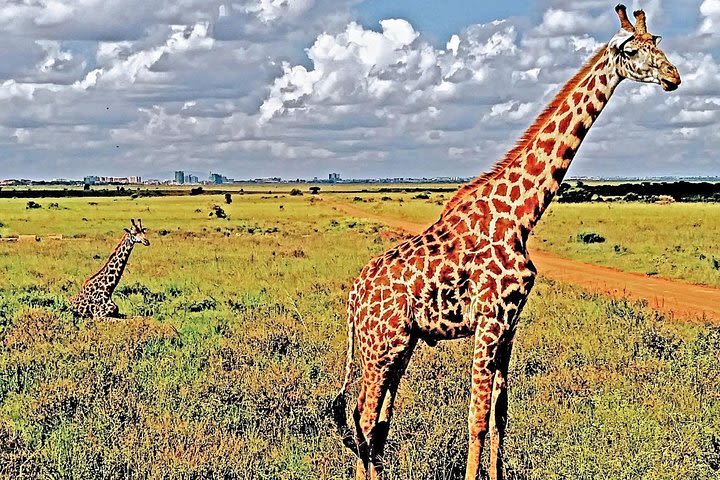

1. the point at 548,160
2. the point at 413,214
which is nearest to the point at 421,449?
the point at 548,160

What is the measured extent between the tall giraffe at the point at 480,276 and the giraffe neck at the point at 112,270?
9389mm

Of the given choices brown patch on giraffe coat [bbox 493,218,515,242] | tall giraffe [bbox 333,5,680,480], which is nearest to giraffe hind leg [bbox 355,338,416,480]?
tall giraffe [bbox 333,5,680,480]

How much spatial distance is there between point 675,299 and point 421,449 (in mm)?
11133

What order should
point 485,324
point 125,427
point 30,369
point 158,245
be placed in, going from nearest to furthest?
point 485,324 < point 125,427 < point 30,369 < point 158,245

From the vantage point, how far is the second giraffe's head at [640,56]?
511 centimetres

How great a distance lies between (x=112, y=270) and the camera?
1500cm

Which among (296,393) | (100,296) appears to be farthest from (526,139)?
(100,296)

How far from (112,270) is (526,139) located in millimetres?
10609

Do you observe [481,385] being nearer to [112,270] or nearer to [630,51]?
[630,51]

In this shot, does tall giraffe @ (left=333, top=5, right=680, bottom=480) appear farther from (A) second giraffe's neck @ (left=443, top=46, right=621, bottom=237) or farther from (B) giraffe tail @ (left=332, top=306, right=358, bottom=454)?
(B) giraffe tail @ (left=332, top=306, right=358, bottom=454)

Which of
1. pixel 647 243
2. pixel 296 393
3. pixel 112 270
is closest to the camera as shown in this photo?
pixel 296 393

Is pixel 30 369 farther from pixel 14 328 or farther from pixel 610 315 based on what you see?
pixel 610 315

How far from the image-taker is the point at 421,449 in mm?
6789

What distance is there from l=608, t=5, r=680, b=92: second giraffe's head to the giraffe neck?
10.8 metres
